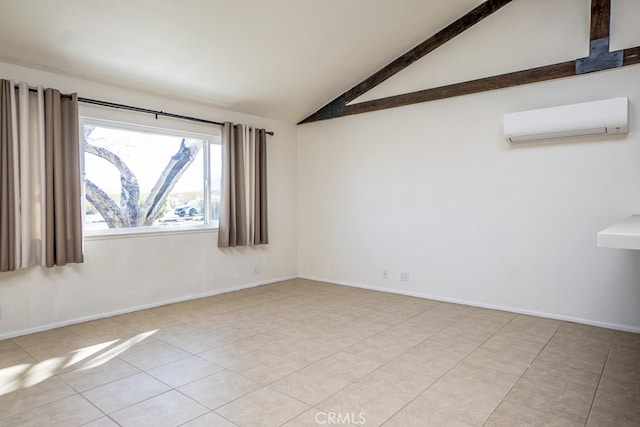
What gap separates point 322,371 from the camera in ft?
8.88

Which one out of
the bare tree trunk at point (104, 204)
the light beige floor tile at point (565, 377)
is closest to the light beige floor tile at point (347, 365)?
the light beige floor tile at point (565, 377)

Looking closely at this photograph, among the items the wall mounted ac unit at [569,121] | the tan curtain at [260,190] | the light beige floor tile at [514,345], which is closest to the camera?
the light beige floor tile at [514,345]

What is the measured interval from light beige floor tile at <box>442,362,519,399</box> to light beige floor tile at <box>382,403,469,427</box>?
1.43ft

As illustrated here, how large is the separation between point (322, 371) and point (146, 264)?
8.76ft

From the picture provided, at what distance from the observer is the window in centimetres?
407

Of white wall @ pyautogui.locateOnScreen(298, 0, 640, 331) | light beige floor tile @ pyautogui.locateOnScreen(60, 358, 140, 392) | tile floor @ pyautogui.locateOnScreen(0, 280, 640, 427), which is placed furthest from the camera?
white wall @ pyautogui.locateOnScreen(298, 0, 640, 331)

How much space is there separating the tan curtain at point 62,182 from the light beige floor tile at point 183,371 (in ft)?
5.58

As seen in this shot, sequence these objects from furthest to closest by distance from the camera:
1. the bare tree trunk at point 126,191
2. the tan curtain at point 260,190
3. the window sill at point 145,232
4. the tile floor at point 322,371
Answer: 1. the tan curtain at point 260,190
2. the bare tree trunk at point 126,191
3. the window sill at point 145,232
4. the tile floor at point 322,371

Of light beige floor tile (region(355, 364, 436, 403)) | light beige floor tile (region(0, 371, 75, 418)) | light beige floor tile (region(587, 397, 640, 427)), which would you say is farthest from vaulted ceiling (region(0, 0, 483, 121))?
light beige floor tile (region(587, 397, 640, 427))

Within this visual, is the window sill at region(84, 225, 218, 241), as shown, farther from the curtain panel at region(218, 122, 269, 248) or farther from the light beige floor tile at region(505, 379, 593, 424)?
the light beige floor tile at region(505, 379, 593, 424)

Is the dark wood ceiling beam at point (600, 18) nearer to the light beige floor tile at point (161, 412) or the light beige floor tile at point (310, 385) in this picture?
the light beige floor tile at point (310, 385)

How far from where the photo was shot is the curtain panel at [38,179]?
11.0 ft

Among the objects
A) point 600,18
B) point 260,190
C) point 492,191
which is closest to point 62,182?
point 260,190

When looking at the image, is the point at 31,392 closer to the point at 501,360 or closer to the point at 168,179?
the point at 168,179
